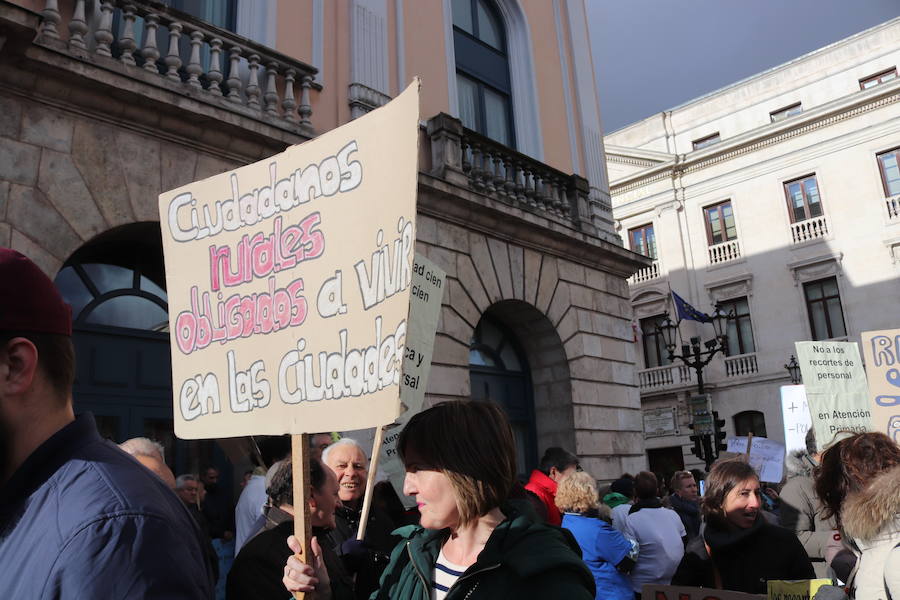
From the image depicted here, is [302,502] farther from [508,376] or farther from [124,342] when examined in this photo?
[508,376]

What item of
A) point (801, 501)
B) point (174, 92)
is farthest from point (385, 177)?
point (174, 92)

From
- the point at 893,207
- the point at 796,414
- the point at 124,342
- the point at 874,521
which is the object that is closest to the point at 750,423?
the point at 893,207

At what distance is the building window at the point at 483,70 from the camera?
11.9 m

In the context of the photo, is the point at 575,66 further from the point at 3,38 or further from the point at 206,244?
the point at 206,244

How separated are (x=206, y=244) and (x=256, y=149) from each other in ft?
17.8

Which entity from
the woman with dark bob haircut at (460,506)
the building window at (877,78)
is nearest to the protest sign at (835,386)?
the woman with dark bob haircut at (460,506)

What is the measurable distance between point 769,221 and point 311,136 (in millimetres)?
24852

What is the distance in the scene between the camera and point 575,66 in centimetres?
1390

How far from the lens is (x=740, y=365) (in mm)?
28266

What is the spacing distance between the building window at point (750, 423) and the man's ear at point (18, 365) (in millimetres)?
29263

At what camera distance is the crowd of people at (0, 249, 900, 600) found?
1223 millimetres

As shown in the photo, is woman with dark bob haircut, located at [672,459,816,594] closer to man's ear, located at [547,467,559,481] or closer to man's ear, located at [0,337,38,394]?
man's ear, located at [547,467,559,481]

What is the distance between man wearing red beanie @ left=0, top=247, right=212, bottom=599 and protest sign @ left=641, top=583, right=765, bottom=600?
8.48ft

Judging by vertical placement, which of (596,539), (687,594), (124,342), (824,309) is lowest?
(687,594)
